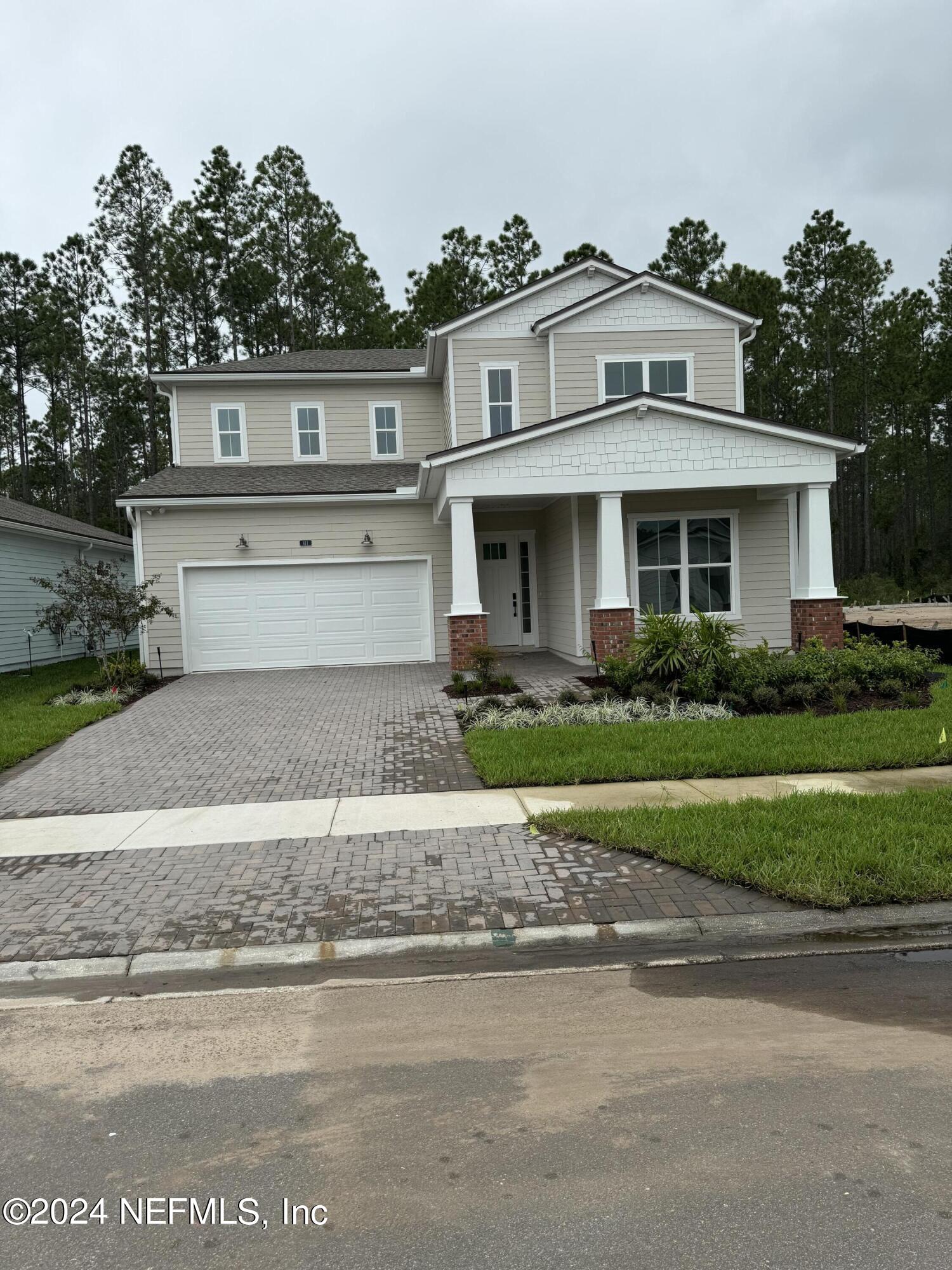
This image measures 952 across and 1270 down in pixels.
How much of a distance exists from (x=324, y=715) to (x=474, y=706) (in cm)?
225

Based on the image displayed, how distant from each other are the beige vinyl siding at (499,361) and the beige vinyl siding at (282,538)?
2.39 m

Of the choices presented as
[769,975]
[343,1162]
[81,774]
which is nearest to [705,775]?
[769,975]

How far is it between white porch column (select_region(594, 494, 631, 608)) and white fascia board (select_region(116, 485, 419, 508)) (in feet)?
16.3

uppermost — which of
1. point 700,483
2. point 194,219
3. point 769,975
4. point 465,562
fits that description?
point 194,219

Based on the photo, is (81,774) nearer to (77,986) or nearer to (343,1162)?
(77,986)

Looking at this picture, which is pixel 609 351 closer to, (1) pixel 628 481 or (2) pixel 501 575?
(1) pixel 628 481

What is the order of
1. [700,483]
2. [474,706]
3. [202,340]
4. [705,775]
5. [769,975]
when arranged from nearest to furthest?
1. [769,975]
2. [705,775]
3. [474,706]
4. [700,483]
5. [202,340]

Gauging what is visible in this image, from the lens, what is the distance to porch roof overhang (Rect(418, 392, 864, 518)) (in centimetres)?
1496

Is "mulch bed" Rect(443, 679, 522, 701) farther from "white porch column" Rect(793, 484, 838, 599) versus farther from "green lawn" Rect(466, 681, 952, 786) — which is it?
Answer: "white porch column" Rect(793, 484, 838, 599)

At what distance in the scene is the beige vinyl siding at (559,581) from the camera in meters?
17.3

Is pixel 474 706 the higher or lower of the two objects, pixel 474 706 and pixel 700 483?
the lower

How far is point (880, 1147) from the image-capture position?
3.15 meters

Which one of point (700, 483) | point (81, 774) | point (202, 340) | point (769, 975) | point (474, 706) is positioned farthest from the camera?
point (202, 340)

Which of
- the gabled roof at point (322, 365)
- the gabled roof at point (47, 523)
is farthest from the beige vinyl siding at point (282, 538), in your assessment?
the gabled roof at point (47, 523)
